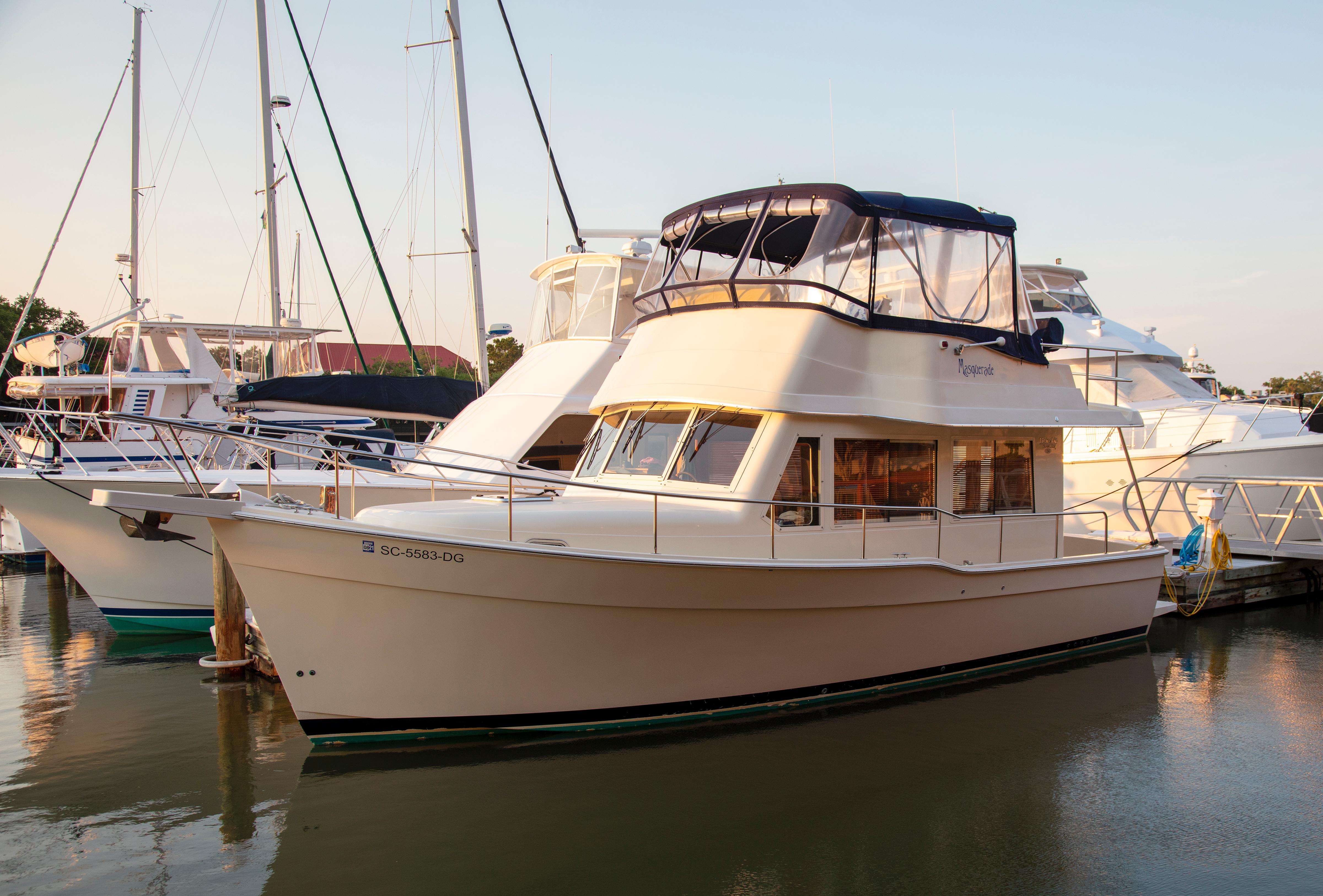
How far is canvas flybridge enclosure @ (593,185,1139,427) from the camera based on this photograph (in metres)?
7.18

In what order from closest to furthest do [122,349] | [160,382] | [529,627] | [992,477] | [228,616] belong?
[529,627]
[992,477]
[228,616]
[160,382]
[122,349]

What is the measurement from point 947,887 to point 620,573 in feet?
9.08

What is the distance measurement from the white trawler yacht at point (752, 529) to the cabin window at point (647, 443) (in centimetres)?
2

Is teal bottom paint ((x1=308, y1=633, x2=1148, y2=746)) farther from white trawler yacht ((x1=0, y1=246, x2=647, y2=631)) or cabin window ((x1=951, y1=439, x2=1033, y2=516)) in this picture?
white trawler yacht ((x1=0, y1=246, x2=647, y2=631))

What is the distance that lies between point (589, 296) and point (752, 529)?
248 inches

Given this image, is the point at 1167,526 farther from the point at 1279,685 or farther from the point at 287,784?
the point at 287,784

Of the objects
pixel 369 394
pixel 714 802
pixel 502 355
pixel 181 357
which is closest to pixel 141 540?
pixel 369 394

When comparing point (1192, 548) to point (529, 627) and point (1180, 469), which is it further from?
point (529, 627)

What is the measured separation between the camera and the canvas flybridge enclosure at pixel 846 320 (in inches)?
283

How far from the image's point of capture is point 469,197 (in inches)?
564

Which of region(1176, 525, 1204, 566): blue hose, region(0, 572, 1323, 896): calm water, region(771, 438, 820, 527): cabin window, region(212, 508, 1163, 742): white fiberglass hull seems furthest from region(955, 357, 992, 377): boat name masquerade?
region(1176, 525, 1204, 566): blue hose

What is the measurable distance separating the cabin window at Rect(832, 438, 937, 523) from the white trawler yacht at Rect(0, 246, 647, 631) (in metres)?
4.33

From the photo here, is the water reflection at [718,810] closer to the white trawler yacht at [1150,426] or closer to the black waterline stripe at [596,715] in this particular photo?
the black waterline stripe at [596,715]

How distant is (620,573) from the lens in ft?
19.7
